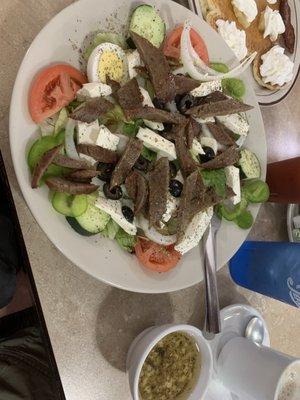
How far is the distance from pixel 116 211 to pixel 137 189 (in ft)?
0.28

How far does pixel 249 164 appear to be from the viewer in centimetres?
153

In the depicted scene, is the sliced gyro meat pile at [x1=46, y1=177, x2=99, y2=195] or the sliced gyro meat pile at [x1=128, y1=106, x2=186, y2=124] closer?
the sliced gyro meat pile at [x1=46, y1=177, x2=99, y2=195]

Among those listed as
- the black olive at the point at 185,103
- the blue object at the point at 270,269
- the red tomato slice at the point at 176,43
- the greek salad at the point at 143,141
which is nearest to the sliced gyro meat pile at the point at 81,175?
the greek salad at the point at 143,141

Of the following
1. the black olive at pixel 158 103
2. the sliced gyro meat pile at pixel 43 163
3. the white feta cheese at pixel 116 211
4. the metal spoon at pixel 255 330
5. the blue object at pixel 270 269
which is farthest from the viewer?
the metal spoon at pixel 255 330

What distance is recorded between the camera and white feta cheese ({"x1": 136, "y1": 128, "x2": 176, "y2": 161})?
4.26ft

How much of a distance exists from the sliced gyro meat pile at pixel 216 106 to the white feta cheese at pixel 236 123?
5 centimetres

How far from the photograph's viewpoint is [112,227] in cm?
131

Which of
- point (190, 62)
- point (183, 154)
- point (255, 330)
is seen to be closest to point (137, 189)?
point (183, 154)

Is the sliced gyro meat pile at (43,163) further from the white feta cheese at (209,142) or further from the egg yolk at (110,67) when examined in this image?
the white feta cheese at (209,142)

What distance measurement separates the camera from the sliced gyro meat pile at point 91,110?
1.20 meters

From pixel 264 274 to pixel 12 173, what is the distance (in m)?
0.81

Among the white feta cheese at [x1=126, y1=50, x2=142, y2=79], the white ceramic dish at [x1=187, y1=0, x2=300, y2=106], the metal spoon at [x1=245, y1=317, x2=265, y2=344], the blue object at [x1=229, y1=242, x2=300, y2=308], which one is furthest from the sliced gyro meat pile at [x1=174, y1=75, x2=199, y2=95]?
the metal spoon at [x1=245, y1=317, x2=265, y2=344]

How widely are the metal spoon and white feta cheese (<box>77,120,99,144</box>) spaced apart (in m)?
0.80

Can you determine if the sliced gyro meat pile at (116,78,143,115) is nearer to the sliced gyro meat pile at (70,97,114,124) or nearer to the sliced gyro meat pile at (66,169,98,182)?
the sliced gyro meat pile at (70,97,114,124)
